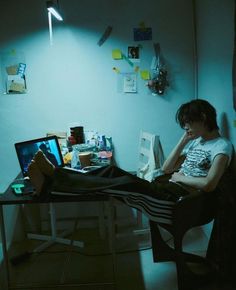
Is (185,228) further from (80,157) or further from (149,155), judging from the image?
(80,157)

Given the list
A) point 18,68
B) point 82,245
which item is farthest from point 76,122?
point 82,245

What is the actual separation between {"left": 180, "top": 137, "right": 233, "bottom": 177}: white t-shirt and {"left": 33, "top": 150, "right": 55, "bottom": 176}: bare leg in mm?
996

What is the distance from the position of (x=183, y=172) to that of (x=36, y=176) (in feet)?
3.56

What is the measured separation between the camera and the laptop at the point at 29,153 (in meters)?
2.38

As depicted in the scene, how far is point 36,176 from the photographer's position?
2.10 metres

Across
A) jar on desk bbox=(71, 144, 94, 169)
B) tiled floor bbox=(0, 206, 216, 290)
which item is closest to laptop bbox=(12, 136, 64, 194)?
jar on desk bbox=(71, 144, 94, 169)

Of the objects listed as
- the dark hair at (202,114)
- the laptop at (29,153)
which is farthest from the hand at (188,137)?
the laptop at (29,153)

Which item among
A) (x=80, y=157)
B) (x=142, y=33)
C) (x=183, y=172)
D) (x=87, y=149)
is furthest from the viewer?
(x=142, y=33)

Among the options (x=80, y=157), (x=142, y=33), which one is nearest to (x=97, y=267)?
(x=80, y=157)

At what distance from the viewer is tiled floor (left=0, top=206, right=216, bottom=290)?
235 centimetres

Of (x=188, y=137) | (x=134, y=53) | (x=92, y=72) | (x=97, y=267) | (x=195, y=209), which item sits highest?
(x=134, y=53)

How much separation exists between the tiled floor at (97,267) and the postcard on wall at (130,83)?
129cm

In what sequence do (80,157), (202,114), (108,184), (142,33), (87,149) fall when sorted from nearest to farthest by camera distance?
(108,184), (202,114), (80,157), (87,149), (142,33)

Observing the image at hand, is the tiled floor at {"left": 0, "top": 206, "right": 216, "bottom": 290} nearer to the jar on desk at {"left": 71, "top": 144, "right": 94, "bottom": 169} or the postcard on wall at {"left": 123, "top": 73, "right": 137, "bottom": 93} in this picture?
the jar on desk at {"left": 71, "top": 144, "right": 94, "bottom": 169}
